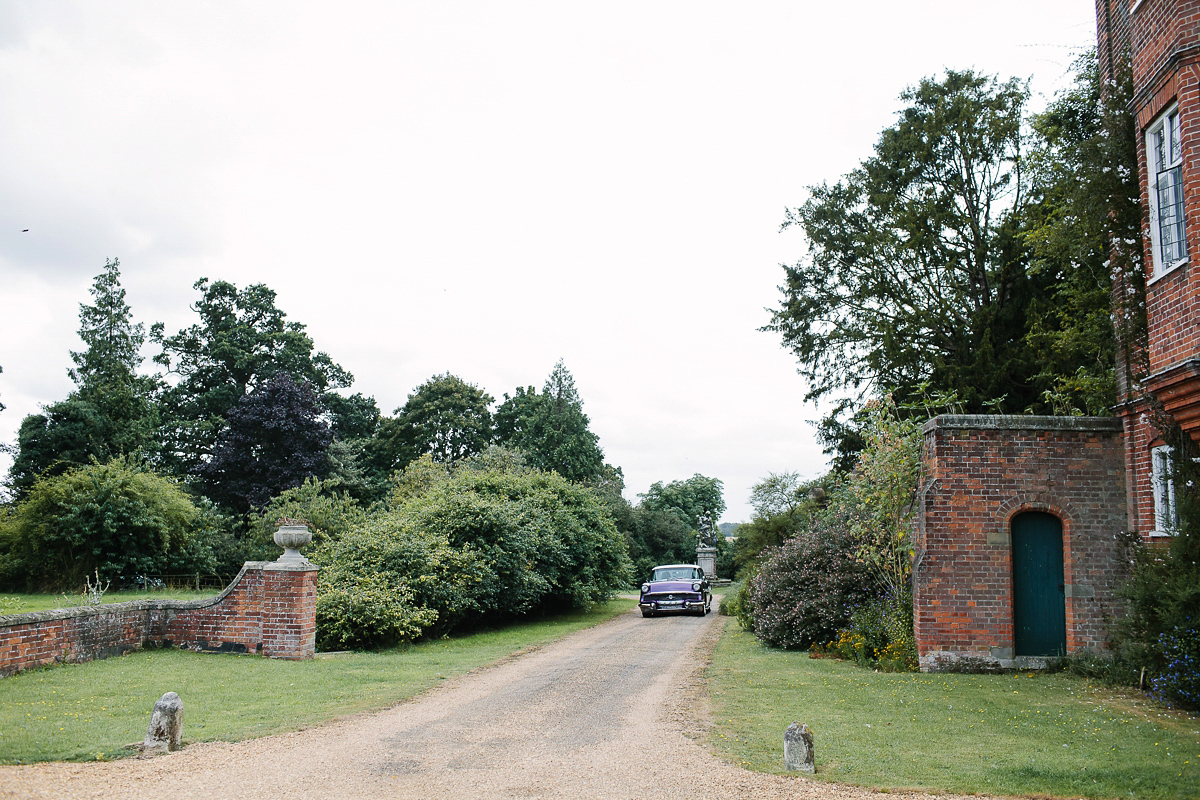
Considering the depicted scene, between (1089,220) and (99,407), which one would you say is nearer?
(1089,220)

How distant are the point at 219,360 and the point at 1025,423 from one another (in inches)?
1755

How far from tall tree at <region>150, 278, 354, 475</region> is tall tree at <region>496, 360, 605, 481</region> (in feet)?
42.3

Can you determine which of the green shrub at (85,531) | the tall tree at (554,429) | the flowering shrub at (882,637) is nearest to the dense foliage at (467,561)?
the flowering shrub at (882,637)

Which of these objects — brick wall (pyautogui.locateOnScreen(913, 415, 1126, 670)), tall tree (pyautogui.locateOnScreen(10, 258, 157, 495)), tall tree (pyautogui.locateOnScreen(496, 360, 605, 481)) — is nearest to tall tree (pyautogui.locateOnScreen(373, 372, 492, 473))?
tall tree (pyautogui.locateOnScreen(496, 360, 605, 481))

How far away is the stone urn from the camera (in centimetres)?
1239

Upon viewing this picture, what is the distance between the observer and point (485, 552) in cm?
1833

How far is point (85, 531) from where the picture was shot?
23.6 meters

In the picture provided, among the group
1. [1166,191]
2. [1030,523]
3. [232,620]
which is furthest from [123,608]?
[1166,191]

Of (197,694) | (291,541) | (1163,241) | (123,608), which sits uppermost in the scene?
(1163,241)

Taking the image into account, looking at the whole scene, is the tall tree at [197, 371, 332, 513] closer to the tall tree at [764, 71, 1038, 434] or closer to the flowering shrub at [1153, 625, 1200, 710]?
the tall tree at [764, 71, 1038, 434]

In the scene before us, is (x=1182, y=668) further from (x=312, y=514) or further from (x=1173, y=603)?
(x=312, y=514)

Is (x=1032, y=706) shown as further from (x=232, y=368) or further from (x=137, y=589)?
(x=232, y=368)

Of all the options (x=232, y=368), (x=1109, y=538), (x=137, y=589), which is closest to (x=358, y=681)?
(x=1109, y=538)

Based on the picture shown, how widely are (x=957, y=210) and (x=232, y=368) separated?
129 ft
